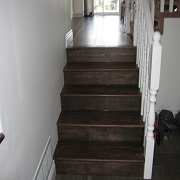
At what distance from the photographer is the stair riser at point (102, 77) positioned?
2982mm

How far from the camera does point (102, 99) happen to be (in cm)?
282

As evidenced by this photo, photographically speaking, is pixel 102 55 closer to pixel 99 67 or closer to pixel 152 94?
pixel 99 67

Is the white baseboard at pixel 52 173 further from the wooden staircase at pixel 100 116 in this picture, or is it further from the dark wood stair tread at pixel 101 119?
the dark wood stair tread at pixel 101 119

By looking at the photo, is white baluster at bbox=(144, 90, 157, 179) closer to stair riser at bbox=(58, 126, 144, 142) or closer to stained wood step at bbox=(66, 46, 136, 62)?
stair riser at bbox=(58, 126, 144, 142)

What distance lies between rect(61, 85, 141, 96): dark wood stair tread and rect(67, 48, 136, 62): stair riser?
414 mm

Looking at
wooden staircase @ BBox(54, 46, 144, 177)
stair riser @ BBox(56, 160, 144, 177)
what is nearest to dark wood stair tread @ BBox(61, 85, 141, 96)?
wooden staircase @ BBox(54, 46, 144, 177)

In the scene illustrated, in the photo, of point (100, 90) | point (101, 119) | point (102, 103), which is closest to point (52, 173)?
point (101, 119)

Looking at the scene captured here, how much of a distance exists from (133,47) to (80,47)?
0.67m

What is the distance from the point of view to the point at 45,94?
2.19 meters

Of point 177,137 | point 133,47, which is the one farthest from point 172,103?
point 133,47

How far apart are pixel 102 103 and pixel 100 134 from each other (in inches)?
14.4

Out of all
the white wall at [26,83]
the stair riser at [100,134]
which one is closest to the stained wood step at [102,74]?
the white wall at [26,83]

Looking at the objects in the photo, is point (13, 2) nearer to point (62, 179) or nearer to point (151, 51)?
point (151, 51)

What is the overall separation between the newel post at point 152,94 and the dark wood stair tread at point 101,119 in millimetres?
241
